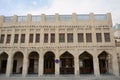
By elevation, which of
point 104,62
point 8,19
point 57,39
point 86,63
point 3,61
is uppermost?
point 8,19

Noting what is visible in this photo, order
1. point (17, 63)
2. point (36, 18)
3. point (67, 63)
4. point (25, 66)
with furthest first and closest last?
point (17, 63), point (67, 63), point (36, 18), point (25, 66)

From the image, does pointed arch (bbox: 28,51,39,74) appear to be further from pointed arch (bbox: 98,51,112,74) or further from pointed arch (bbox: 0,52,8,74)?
pointed arch (bbox: 98,51,112,74)

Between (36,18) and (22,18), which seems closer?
(36,18)

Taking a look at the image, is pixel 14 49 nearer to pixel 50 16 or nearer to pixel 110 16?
pixel 50 16

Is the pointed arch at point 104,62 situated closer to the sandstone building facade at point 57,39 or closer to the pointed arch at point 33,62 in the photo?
the sandstone building facade at point 57,39

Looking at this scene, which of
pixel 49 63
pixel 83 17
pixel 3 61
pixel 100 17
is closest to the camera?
pixel 100 17

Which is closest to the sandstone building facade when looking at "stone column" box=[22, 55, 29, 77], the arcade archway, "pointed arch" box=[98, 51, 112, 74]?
"stone column" box=[22, 55, 29, 77]

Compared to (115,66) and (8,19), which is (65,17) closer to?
(8,19)

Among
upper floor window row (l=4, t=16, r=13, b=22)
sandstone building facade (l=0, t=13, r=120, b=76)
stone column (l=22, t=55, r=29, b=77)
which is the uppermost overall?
upper floor window row (l=4, t=16, r=13, b=22)

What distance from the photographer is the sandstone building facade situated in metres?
19.8

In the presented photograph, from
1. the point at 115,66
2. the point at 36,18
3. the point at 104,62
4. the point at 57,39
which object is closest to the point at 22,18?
the point at 36,18

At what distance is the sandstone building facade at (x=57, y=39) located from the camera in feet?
64.9

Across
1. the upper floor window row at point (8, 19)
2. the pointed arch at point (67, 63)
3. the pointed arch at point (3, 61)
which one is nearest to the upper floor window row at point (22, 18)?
the upper floor window row at point (8, 19)

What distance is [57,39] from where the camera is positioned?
20391 millimetres
